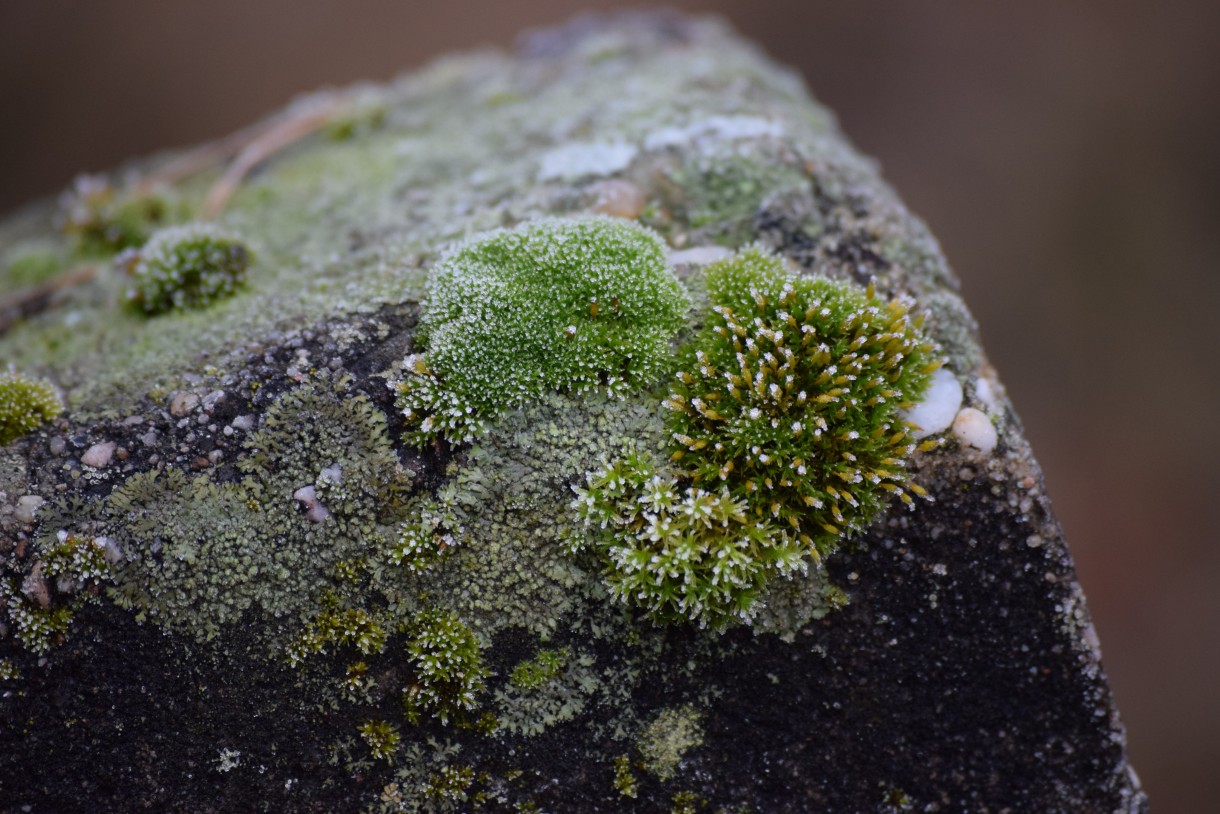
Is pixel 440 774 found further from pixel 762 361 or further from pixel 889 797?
pixel 762 361

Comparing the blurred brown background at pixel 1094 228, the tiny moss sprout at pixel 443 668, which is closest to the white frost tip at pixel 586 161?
the tiny moss sprout at pixel 443 668

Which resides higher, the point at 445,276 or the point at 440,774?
the point at 445,276

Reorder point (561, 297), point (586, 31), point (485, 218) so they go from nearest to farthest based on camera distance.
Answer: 1. point (561, 297)
2. point (485, 218)
3. point (586, 31)

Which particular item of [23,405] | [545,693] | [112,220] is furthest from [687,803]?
[112,220]

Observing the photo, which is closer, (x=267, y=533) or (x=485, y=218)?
(x=267, y=533)

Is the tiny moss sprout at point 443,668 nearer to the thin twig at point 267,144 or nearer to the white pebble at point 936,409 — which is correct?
the white pebble at point 936,409

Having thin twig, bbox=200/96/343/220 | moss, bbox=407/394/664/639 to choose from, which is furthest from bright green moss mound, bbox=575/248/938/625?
thin twig, bbox=200/96/343/220

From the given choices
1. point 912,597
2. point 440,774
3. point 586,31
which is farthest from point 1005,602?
point 586,31
